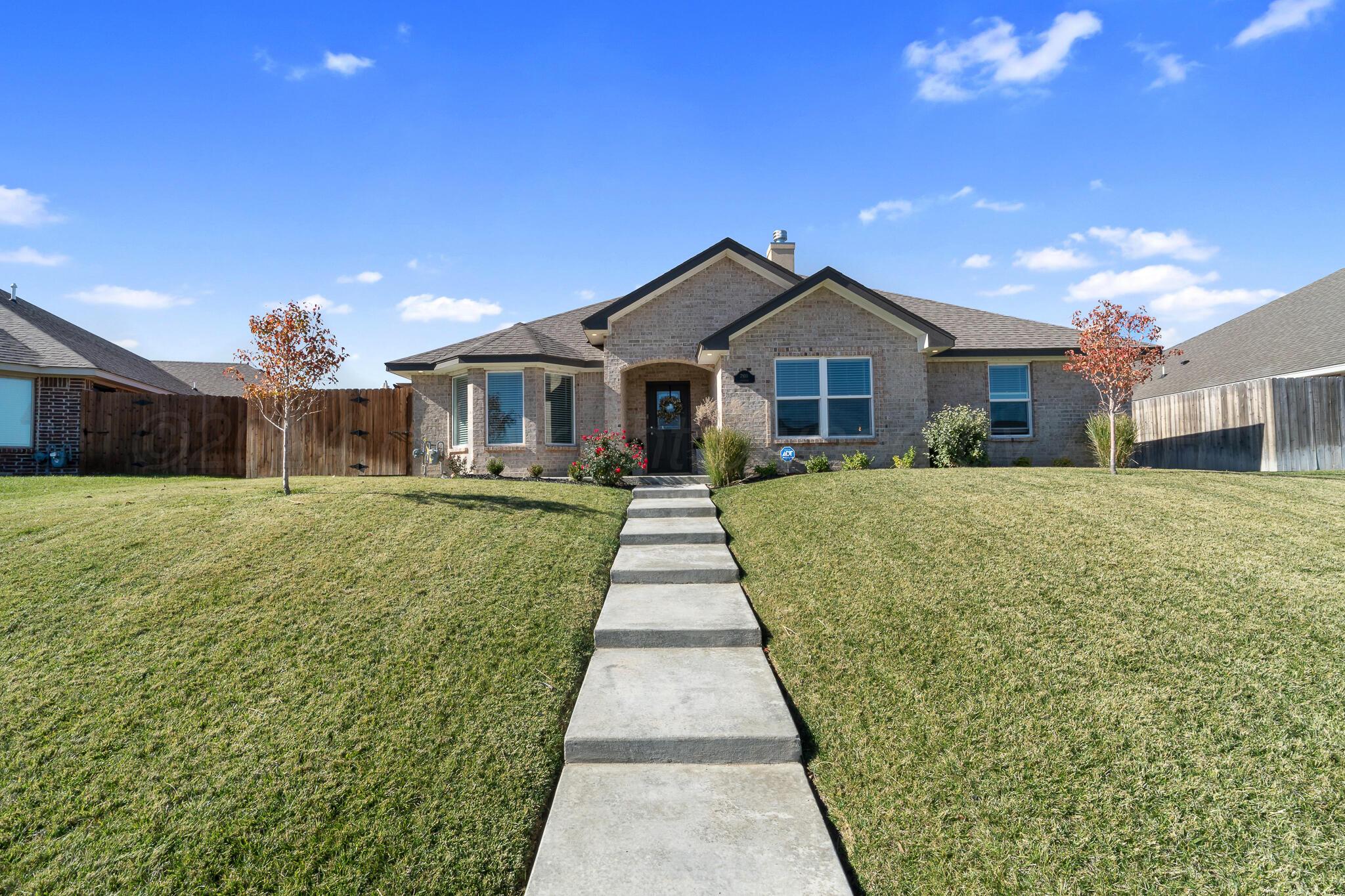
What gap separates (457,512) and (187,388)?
25244mm

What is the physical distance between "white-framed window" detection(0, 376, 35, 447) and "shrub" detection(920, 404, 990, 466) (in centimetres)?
2216

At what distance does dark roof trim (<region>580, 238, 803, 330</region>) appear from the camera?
1452 cm

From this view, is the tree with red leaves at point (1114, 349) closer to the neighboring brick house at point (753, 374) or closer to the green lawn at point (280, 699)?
the neighboring brick house at point (753, 374)

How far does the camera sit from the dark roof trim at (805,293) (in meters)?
13.5

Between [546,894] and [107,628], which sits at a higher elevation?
[107,628]

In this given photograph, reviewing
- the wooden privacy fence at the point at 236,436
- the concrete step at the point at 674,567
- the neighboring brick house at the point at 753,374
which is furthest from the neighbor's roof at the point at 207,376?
the concrete step at the point at 674,567

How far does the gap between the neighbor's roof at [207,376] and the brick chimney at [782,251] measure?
27.3 metres

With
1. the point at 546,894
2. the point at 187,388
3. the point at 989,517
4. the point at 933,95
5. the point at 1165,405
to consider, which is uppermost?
the point at 933,95

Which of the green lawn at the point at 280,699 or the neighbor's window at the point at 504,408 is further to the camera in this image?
the neighbor's window at the point at 504,408

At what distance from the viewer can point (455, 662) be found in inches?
184

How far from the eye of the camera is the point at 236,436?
17203mm

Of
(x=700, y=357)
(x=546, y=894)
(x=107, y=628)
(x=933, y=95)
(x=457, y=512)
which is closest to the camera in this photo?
(x=546, y=894)

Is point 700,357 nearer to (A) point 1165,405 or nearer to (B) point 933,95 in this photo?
(B) point 933,95

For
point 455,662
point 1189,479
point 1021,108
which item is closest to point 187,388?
point 455,662
